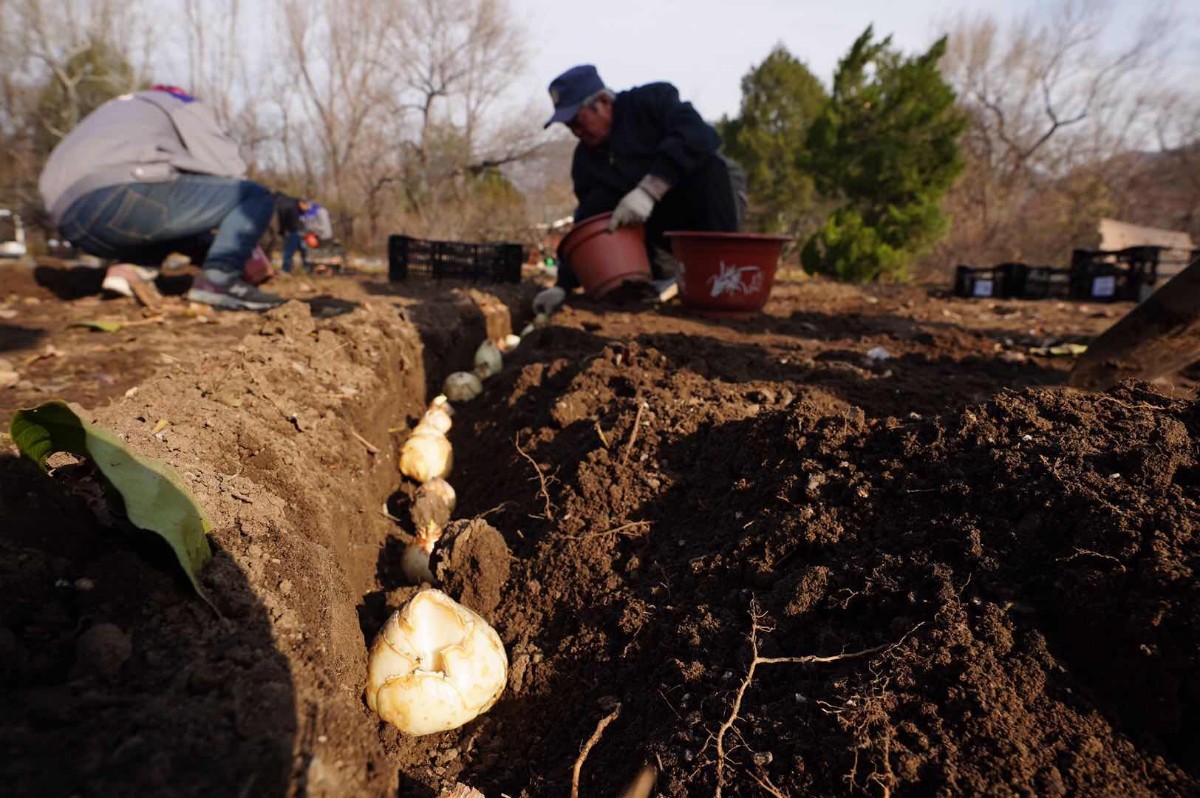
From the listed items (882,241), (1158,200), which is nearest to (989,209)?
(1158,200)

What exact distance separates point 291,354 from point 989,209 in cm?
2415

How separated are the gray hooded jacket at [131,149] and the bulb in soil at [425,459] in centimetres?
339

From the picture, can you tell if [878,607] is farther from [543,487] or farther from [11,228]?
[11,228]

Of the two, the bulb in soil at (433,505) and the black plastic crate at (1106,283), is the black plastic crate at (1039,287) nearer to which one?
the black plastic crate at (1106,283)

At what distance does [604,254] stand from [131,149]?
3.41 m

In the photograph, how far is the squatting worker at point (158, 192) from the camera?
4.52 meters

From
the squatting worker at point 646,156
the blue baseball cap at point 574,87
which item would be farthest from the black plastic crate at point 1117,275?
the blue baseball cap at point 574,87

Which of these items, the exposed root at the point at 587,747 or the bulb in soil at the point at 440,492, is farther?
the bulb in soil at the point at 440,492

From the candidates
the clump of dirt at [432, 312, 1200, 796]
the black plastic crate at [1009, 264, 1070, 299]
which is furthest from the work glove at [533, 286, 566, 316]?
the black plastic crate at [1009, 264, 1070, 299]

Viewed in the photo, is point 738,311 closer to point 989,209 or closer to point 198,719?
point 198,719

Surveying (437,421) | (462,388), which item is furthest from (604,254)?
(437,421)

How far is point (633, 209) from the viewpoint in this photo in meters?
4.89

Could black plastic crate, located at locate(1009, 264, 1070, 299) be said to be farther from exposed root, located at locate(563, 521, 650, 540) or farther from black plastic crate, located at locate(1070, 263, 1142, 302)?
exposed root, located at locate(563, 521, 650, 540)

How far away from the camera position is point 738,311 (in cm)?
487
